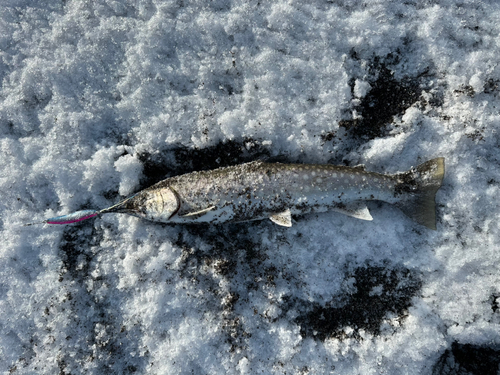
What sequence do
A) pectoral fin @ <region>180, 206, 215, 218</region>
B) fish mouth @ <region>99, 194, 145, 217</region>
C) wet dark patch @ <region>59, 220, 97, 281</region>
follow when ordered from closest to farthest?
pectoral fin @ <region>180, 206, 215, 218</region> → fish mouth @ <region>99, 194, 145, 217</region> → wet dark patch @ <region>59, 220, 97, 281</region>

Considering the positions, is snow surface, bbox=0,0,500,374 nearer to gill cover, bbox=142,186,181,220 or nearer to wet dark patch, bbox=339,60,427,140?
wet dark patch, bbox=339,60,427,140

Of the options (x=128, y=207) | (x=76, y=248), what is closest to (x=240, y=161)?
(x=128, y=207)

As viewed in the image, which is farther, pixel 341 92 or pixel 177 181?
pixel 341 92

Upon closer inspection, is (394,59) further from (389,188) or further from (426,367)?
(426,367)

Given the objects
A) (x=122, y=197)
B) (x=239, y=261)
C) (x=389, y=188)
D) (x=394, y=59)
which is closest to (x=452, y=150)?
(x=389, y=188)

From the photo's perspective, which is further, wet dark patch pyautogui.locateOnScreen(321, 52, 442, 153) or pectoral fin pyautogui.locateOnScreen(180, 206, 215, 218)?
wet dark patch pyautogui.locateOnScreen(321, 52, 442, 153)

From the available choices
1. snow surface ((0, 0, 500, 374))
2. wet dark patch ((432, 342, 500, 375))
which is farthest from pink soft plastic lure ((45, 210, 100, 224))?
wet dark patch ((432, 342, 500, 375))

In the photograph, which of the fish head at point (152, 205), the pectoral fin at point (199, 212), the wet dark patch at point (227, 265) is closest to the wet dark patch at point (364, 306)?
the wet dark patch at point (227, 265)
